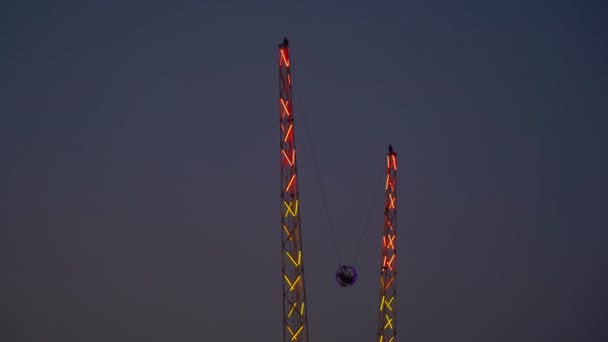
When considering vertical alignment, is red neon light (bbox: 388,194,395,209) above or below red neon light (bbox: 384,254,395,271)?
above

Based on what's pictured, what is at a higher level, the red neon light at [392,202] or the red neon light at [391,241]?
the red neon light at [392,202]

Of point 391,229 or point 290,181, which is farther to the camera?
point 391,229

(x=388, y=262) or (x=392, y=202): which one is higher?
(x=392, y=202)

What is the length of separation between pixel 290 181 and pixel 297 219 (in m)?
1.86

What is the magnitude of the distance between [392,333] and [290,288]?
42.9 feet

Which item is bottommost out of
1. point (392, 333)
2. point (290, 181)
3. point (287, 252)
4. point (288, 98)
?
point (392, 333)

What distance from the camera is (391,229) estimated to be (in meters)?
48.3

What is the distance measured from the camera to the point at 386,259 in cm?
4797

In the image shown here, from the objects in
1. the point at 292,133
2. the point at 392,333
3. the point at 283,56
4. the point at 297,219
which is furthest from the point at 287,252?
the point at 392,333

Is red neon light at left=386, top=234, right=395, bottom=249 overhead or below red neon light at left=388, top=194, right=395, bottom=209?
below

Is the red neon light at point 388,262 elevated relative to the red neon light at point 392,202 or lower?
lower

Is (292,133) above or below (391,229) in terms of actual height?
above

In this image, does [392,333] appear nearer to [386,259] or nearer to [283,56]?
[386,259]

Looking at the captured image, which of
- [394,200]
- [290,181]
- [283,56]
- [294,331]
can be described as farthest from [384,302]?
[283,56]
